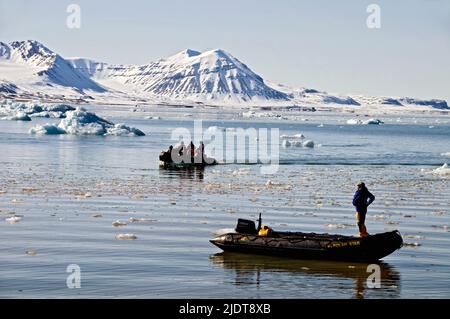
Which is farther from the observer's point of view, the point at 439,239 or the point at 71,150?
the point at 71,150

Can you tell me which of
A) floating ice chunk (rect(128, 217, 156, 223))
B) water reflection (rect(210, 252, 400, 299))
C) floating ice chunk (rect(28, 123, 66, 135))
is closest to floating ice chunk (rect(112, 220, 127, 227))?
floating ice chunk (rect(128, 217, 156, 223))

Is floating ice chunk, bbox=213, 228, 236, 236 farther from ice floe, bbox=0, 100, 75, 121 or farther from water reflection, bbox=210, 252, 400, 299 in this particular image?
ice floe, bbox=0, 100, 75, 121

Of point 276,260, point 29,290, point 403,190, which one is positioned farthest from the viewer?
point 403,190

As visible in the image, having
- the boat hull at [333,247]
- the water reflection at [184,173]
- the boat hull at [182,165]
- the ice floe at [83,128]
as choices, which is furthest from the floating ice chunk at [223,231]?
the ice floe at [83,128]

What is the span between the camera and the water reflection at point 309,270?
1998 cm

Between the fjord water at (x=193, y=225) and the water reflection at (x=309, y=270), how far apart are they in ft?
0.15

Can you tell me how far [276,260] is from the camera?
915 inches

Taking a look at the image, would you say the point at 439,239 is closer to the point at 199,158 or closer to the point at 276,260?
the point at 276,260

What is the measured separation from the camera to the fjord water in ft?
64.7

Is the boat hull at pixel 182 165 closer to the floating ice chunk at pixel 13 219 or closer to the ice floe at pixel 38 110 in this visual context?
the floating ice chunk at pixel 13 219
